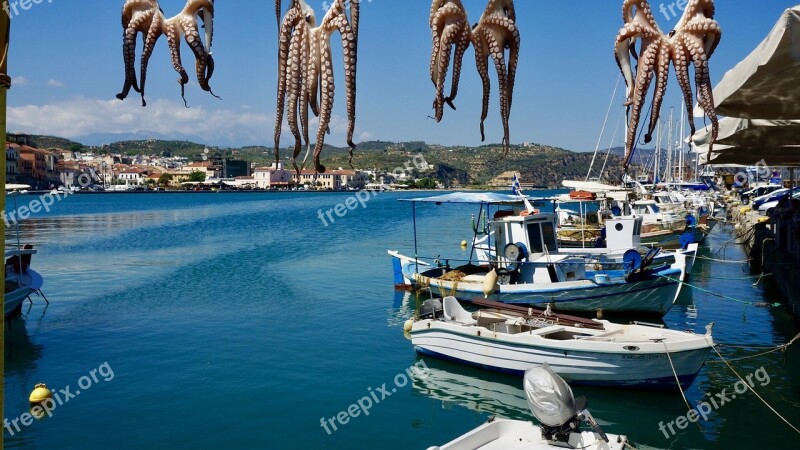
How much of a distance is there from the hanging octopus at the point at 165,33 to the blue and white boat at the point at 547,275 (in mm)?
18812

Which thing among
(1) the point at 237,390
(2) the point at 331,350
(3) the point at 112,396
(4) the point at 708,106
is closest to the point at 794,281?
(2) the point at 331,350

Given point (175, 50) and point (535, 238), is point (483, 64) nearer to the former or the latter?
point (175, 50)

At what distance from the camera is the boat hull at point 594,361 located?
15812 mm

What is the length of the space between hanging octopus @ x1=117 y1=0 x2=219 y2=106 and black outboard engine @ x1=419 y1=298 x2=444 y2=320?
1551 cm

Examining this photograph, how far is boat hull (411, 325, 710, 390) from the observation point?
15812mm

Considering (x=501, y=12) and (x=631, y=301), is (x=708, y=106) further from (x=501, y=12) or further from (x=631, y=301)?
(x=631, y=301)

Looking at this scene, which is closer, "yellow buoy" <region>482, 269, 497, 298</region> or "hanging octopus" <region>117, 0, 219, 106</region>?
"hanging octopus" <region>117, 0, 219, 106</region>

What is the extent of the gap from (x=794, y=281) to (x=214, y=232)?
2355 inches

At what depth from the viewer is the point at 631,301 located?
2402 centimetres

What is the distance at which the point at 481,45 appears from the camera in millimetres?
5004

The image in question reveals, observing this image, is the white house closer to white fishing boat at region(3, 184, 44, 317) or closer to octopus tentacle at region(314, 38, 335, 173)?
octopus tentacle at region(314, 38, 335, 173)

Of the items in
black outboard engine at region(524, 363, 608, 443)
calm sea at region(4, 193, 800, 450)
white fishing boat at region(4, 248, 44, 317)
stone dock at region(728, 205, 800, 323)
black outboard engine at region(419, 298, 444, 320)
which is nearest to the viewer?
black outboard engine at region(524, 363, 608, 443)

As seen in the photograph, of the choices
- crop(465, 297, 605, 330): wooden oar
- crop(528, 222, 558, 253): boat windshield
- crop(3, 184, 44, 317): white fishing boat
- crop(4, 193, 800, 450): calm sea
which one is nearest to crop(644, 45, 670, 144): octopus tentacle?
crop(4, 193, 800, 450): calm sea

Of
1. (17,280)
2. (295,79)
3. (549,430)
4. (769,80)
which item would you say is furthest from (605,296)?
(17,280)
